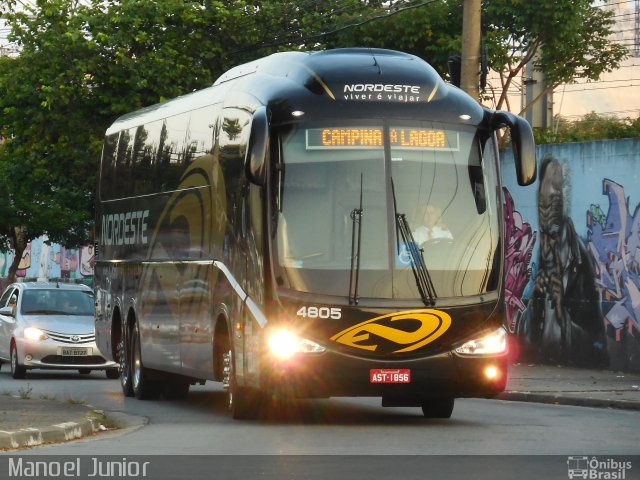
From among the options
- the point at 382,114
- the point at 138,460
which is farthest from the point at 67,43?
the point at 138,460

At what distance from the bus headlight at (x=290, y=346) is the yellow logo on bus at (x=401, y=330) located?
0.68ft

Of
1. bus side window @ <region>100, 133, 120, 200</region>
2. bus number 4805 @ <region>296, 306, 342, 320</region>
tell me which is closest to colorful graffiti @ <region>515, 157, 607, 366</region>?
bus side window @ <region>100, 133, 120, 200</region>

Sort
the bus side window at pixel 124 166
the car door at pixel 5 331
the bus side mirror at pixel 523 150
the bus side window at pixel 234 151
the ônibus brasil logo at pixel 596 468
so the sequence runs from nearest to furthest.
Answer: the ônibus brasil logo at pixel 596 468 < the bus side mirror at pixel 523 150 < the bus side window at pixel 234 151 < the bus side window at pixel 124 166 < the car door at pixel 5 331

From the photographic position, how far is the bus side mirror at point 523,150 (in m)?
14.5

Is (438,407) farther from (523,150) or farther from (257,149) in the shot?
(257,149)

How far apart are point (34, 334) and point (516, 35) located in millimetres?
13665

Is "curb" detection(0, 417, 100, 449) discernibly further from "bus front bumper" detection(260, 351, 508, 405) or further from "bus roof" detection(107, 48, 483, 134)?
"bus roof" detection(107, 48, 483, 134)

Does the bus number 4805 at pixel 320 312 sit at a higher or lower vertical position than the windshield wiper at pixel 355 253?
lower

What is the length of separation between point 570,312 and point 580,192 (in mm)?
1943

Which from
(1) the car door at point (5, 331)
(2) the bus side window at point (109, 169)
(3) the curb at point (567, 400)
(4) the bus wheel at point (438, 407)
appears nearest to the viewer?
(4) the bus wheel at point (438, 407)

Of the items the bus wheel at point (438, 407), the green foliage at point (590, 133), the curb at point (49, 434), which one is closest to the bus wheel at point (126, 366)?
the bus wheel at point (438, 407)

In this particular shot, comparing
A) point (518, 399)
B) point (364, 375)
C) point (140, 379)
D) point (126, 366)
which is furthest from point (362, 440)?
point (126, 366)

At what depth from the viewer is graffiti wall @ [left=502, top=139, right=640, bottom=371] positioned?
2280 cm

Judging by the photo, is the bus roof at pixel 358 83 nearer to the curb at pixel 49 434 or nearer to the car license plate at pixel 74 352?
the curb at pixel 49 434
